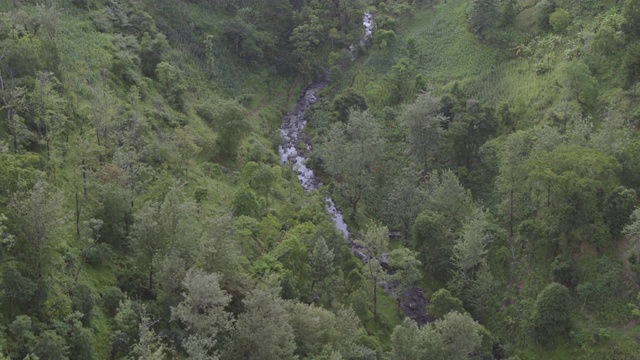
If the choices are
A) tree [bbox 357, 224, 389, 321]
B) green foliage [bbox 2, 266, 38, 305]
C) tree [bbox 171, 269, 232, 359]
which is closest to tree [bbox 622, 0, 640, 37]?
tree [bbox 357, 224, 389, 321]

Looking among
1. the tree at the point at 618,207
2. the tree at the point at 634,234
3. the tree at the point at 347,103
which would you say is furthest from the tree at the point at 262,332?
the tree at the point at 347,103

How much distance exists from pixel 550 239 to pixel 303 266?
84.1ft

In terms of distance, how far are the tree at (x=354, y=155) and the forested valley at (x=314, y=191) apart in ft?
1.30

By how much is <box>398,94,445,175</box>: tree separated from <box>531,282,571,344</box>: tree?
2725 cm

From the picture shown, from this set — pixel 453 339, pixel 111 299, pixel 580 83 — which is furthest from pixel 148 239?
pixel 580 83

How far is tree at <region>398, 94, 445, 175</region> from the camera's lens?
7738 centimetres

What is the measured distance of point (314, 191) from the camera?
80000 millimetres

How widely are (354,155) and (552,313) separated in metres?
30.6

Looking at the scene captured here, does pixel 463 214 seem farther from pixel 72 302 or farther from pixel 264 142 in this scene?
pixel 72 302

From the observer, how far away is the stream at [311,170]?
2596 inches

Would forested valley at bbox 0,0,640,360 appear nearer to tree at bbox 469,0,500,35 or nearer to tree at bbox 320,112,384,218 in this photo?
tree at bbox 320,112,384,218

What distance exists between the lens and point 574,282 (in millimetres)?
58812

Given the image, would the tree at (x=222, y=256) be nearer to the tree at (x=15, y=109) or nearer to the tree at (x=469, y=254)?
the tree at (x=15, y=109)

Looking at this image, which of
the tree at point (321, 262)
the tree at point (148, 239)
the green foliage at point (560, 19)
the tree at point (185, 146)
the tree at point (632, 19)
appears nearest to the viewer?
the tree at point (148, 239)
